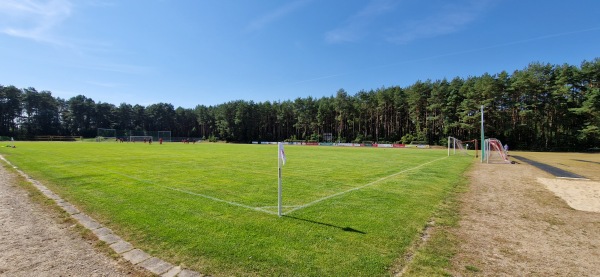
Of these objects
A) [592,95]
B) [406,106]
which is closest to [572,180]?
[592,95]

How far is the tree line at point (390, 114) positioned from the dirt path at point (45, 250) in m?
57.4

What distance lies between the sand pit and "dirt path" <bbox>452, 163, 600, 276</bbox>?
1.27 ft

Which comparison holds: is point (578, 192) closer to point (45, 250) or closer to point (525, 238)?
point (525, 238)

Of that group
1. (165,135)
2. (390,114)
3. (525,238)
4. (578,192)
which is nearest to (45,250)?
(525,238)

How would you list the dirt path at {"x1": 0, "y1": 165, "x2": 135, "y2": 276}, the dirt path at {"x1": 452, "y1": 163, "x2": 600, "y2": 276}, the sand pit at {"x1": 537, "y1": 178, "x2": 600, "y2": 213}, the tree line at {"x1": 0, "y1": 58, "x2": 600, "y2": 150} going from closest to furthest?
the dirt path at {"x1": 0, "y1": 165, "x2": 135, "y2": 276}, the dirt path at {"x1": 452, "y1": 163, "x2": 600, "y2": 276}, the sand pit at {"x1": 537, "y1": 178, "x2": 600, "y2": 213}, the tree line at {"x1": 0, "y1": 58, "x2": 600, "y2": 150}

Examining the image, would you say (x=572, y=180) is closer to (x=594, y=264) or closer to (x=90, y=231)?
(x=594, y=264)

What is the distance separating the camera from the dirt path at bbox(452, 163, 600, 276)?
3846 millimetres

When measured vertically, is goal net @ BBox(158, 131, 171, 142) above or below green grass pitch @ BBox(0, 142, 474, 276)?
above

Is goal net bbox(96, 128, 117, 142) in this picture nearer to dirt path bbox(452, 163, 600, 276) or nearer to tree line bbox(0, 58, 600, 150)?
tree line bbox(0, 58, 600, 150)

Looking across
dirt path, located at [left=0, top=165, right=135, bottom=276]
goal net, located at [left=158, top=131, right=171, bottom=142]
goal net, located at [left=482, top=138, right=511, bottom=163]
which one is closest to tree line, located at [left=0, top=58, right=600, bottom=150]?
goal net, located at [left=158, top=131, right=171, bottom=142]

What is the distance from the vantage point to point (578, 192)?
31.7ft

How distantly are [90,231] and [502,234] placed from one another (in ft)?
26.8

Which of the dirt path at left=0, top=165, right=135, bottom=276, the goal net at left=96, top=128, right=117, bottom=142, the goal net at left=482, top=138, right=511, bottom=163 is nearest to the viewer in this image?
the dirt path at left=0, top=165, right=135, bottom=276

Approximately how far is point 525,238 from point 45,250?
8606 millimetres
